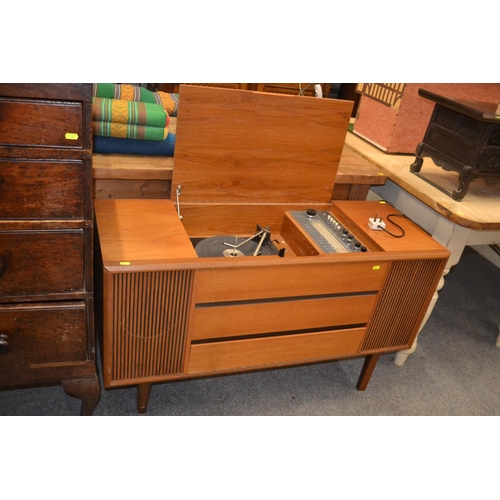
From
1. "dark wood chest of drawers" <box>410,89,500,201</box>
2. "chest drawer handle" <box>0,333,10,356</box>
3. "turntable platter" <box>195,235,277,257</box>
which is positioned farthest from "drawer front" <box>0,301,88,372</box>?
"dark wood chest of drawers" <box>410,89,500,201</box>

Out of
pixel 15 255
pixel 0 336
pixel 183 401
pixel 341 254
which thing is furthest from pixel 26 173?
pixel 183 401

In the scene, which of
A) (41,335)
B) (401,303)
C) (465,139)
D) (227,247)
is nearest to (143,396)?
(41,335)

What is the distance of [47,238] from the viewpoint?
3.71ft

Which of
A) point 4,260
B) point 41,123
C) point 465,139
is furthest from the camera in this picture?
point 465,139

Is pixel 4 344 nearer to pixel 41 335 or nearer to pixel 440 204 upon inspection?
pixel 41 335

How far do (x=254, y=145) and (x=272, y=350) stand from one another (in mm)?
656

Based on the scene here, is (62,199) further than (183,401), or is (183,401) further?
(183,401)

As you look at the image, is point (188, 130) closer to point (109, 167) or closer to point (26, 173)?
point (109, 167)

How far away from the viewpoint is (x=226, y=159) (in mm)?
1590

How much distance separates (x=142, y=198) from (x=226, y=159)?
1.04ft

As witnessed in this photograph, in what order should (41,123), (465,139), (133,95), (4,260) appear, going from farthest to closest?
1. (133,95)
2. (465,139)
3. (4,260)
4. (41,123)

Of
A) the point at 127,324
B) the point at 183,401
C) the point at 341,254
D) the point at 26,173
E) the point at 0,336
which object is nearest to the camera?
the point at 26,173

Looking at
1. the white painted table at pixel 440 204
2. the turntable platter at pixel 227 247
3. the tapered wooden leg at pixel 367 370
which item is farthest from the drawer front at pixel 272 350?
the white painted table at pixel 440 204
